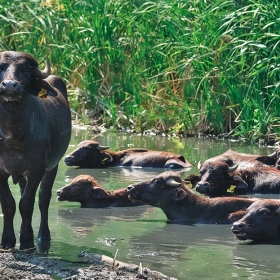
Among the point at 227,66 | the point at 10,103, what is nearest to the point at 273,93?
the point at 227,66

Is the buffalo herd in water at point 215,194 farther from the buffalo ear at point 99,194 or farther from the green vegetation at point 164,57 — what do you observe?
the green vegetation at point 164,57

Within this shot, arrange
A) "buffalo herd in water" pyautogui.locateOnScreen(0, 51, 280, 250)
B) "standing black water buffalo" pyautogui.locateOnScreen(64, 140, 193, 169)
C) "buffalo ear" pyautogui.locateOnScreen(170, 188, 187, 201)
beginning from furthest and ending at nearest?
"standing black water buffalo" pyautogui.locateOnScreen(64, 140, 193, 169) < "buffalo ear" pyautogui.locateOnScreen(170, 188, 187, 201) < "buffalo herd in water" pyautogui.locateOnScreen(0, 51, 280, 250)

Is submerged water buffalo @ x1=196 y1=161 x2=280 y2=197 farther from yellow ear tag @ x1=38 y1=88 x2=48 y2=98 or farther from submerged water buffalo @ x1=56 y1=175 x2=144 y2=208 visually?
yellow ear tag @ x1=38 y1=88 x2=48 y2=98

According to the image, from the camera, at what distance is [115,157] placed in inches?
612

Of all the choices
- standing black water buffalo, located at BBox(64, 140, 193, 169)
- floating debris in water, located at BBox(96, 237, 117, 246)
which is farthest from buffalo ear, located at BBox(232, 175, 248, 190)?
floating debris in water, located at BBox(96, 237, 117, 246)

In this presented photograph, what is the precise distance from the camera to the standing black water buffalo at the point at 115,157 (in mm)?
15164

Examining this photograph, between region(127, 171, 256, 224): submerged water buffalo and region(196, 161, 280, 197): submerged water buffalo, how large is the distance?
2.63 feet

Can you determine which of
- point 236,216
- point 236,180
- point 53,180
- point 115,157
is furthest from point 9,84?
point 115,157

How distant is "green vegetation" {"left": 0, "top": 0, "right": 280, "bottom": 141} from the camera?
16516 mm

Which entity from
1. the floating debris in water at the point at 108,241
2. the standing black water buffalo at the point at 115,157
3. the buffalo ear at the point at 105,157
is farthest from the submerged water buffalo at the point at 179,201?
the buffalo ear at the point at 105,157

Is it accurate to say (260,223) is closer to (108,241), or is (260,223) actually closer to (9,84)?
(108,241)

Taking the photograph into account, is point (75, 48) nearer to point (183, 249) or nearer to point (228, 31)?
point (228, 31)

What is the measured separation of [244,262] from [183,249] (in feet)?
2.54

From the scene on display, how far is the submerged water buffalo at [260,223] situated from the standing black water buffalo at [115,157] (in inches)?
208
